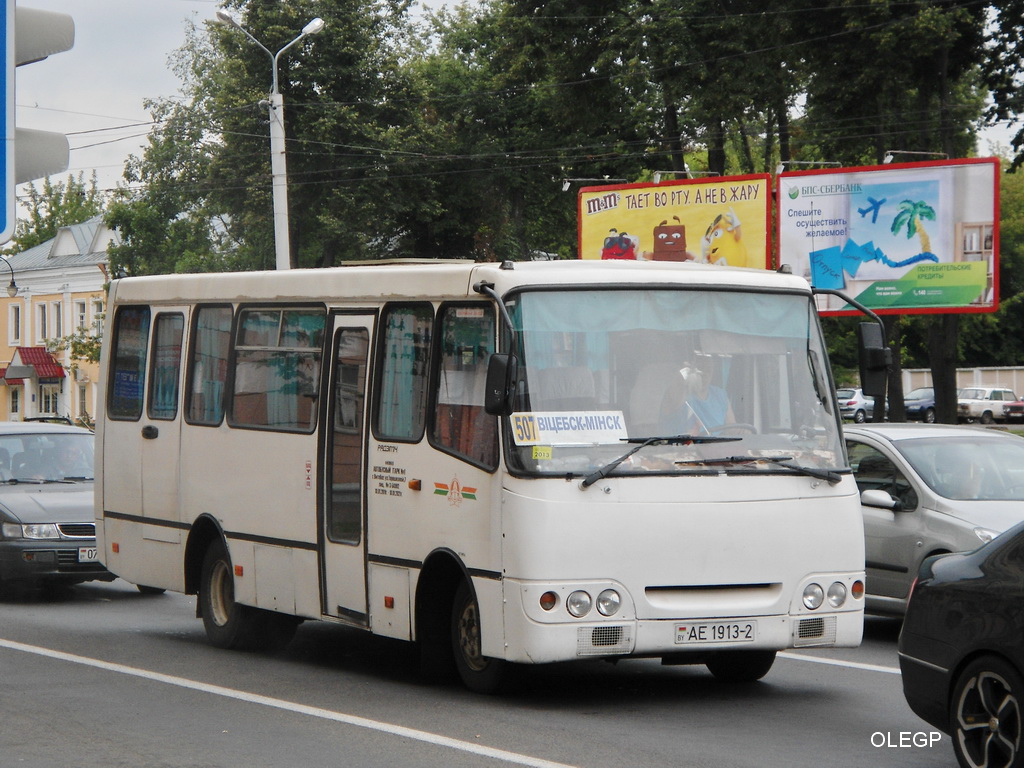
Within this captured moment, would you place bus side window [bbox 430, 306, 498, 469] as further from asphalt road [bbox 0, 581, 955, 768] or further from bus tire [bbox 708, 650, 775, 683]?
bus tire [bbox 708, 650, 775, 683]

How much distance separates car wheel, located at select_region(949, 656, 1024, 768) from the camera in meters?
6.23

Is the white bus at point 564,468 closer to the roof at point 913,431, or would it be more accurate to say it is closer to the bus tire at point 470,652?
the bus tire at point 470,652

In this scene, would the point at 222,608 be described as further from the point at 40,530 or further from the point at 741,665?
the point at 741,665

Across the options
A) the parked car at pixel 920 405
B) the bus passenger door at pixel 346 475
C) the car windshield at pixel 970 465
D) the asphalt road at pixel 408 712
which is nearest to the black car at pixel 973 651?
the asphalt road at pixel 408 712

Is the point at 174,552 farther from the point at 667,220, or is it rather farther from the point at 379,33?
the point at 379,33

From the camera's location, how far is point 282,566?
10883 mm

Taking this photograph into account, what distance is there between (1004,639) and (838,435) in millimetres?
3022

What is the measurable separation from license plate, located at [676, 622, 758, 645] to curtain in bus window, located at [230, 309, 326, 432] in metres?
3.20

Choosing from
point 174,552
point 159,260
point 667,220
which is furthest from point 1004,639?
point 159,260

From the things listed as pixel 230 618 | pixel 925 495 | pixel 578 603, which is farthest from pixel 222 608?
pixel 925 495

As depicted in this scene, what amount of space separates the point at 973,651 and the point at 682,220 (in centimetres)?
2769

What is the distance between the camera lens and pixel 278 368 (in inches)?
439

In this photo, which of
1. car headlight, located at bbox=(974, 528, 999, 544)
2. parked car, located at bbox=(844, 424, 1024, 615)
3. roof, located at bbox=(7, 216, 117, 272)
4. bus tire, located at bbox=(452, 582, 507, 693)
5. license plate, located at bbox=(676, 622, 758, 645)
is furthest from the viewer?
roof, located at bbox=(7, 216, 117, 272)

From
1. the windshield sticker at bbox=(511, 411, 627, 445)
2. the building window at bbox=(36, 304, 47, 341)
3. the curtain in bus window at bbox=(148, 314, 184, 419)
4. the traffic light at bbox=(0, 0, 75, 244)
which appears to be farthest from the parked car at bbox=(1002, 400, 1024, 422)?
the traffic light at bbox=(0, 0, 75, 244)
